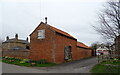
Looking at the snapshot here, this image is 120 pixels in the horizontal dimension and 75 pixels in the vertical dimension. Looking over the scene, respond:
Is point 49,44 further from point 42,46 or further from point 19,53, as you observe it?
point 19,53

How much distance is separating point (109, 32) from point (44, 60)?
1010cm

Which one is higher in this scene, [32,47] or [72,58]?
[32,47]

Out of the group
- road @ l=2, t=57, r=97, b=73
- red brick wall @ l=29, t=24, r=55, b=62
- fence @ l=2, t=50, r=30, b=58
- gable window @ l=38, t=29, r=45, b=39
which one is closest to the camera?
road @ l=2, t=57, r=97, b=73

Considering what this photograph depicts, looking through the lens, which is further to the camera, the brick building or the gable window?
the gable window

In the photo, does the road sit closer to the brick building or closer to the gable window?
the brick building

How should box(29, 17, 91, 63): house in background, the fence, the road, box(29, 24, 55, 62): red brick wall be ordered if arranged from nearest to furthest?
the road → box(29, 17, 91, 63): house in background → box(29, 24, 55, 62): red brick wall → the fence

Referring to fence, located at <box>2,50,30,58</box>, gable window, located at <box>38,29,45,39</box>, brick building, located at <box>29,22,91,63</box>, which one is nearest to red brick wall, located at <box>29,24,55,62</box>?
brick building, located at <box>29,22,91,63</box>

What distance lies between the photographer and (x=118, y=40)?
14.2 meters

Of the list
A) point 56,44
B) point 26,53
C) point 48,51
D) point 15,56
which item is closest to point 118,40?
point 56,44

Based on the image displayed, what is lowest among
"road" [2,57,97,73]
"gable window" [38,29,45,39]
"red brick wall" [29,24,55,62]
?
"road" [2,57,97,73]

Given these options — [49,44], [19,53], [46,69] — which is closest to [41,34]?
[49,44]

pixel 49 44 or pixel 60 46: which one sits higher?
pixel 49 44

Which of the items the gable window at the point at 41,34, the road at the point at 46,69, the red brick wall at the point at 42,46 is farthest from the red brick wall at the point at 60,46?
the road at the point at 46,69

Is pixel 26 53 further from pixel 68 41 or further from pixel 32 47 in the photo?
pixel 68 41
